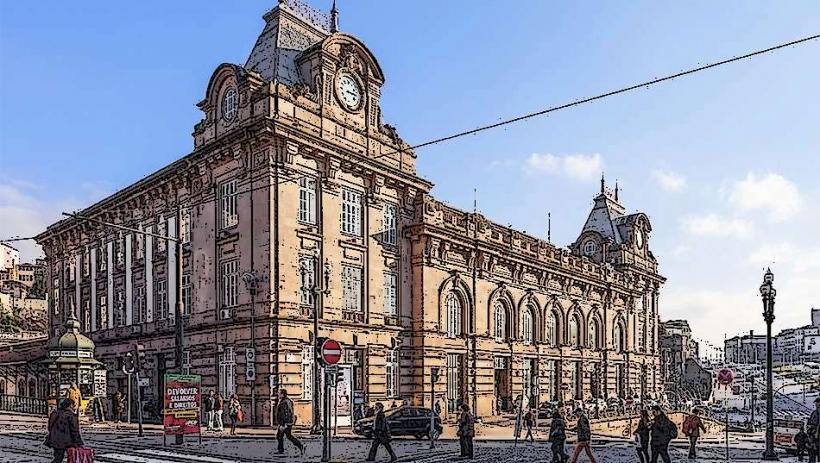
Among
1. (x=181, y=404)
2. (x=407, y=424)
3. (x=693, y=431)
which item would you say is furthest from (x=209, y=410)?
(x=693, y=431)

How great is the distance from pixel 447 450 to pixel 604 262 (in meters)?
42.4

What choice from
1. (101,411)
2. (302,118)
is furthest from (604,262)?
(101,411)

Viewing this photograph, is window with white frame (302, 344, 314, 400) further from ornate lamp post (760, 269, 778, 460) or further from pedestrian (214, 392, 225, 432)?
ornate lamp post (760, 269, 778, 460)

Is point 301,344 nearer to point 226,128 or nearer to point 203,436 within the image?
point 203,436

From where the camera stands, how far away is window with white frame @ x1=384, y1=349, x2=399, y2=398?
38594 mm

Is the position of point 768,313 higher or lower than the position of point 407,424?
higher

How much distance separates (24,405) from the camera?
4456cm

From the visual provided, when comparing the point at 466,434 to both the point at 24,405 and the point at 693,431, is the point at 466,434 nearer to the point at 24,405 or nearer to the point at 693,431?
the point at 693,431

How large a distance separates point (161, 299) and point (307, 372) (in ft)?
37.8

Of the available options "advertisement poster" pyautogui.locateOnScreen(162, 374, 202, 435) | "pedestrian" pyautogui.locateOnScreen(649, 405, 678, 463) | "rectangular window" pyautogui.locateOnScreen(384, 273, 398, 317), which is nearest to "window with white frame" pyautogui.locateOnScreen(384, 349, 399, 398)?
"rectangular window" pyautogui.locateOnScreen(384, 273, 398, 317)

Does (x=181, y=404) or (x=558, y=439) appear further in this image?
(x=181, y=404)

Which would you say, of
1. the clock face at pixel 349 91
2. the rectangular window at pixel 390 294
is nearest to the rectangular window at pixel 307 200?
the clock face at pixel 349 91

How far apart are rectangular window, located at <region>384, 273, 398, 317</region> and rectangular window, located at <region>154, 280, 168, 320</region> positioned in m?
11.3

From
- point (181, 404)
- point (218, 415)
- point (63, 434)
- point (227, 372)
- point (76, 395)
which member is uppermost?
point (63, 434)
